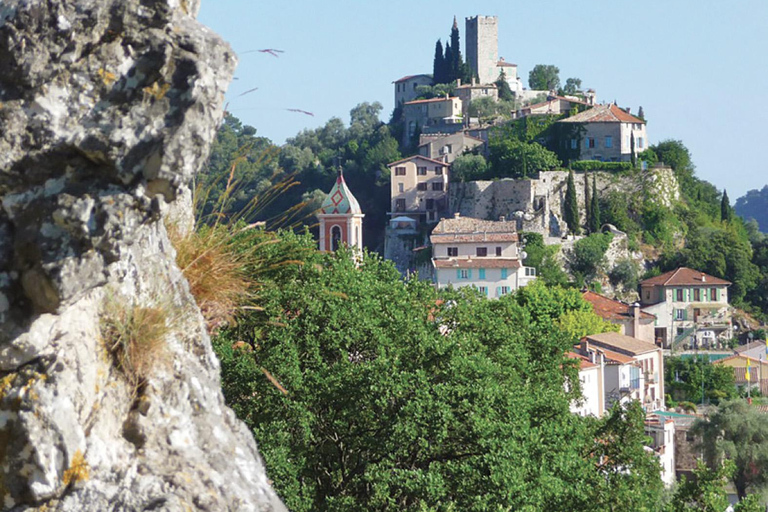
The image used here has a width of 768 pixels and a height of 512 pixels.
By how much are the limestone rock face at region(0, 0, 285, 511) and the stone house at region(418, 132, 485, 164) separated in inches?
4493

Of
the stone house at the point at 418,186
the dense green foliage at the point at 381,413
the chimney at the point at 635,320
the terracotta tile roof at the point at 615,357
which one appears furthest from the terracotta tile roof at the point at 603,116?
the dense green foliage at the point at 381,413

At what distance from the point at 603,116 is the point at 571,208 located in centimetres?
856

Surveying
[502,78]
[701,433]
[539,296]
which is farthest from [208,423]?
[502,78]

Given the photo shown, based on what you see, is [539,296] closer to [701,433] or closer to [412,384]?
[701,433]

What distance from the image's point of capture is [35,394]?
3.73m

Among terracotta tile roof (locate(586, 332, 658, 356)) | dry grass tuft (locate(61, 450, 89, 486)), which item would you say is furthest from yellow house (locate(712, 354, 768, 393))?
dry grass tuft (locate(61, 450, 89, 486))

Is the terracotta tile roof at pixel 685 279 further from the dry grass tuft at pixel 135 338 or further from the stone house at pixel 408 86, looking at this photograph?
the dry grass tuft at pixel 135 338

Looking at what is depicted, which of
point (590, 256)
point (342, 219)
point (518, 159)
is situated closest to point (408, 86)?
point (518, 159)

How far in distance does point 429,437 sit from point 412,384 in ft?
2.39

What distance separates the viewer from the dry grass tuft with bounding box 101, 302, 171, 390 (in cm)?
402

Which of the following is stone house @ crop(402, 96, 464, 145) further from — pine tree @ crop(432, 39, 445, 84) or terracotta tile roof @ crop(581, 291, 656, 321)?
terracotta tile roof @ crop(581, 291, 656, 321)

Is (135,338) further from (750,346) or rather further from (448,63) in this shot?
(448,63)

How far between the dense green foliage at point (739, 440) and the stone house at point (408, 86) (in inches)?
3538

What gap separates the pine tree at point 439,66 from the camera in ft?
468
